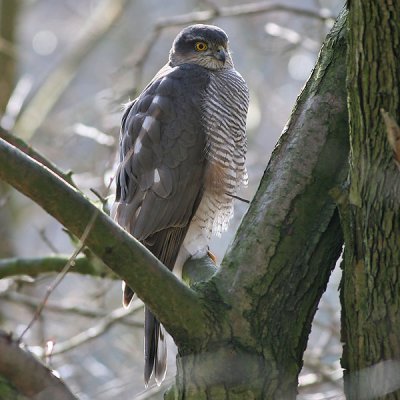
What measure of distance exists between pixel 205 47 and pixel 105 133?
3.98 ft

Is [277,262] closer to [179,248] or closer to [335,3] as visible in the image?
[179,248]

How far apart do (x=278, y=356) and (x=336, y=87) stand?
106 centimetres

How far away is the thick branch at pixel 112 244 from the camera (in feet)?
7.84

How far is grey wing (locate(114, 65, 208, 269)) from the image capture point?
4.36 metres

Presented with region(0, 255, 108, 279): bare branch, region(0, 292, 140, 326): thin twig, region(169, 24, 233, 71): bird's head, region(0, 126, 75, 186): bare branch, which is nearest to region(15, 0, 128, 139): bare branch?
Answer: region(0, 292, 140, 326): thin twig

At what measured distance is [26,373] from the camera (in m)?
2.12

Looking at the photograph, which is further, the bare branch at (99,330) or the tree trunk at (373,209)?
the bare branch at (99,330)

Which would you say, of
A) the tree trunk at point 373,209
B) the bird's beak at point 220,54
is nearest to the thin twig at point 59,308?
the bird's beak at point 220,54

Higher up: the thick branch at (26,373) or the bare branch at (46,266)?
the bare branch at (46,266)

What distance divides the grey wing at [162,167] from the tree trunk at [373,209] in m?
1.72

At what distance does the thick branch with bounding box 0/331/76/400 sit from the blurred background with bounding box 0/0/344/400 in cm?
177

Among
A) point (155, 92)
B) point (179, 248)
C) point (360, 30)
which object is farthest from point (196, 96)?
point (360, 30)

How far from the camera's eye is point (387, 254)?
2633 millimetres

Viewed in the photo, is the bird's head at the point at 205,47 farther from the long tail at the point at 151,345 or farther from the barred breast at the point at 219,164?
the long tail at the point at 151,345
